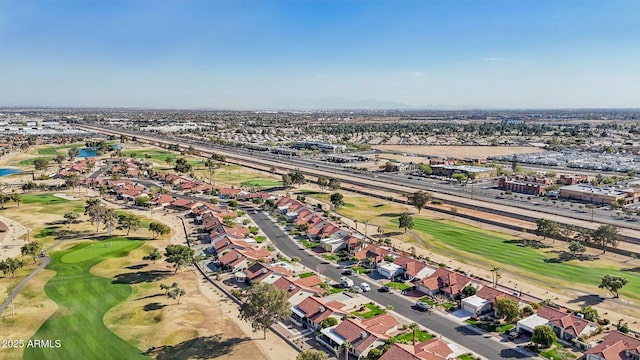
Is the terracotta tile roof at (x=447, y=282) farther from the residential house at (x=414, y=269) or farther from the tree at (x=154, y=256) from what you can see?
the tree at (x=154, y=256)

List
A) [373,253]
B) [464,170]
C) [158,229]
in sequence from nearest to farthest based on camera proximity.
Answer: [373,253]
[158,229]
[464,170]

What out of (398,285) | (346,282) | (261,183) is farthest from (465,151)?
(346,282)

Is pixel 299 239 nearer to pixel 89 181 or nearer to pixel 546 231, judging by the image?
pixel 546 231

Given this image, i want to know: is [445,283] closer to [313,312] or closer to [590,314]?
[590,314]

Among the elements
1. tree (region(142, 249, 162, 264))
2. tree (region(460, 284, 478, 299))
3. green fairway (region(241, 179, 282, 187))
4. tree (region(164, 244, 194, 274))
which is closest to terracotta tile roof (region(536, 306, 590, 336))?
tree (region(460, 284, 478, 299))

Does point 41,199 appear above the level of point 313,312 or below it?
below

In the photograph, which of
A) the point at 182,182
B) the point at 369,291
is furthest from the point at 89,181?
the point at 369,291
